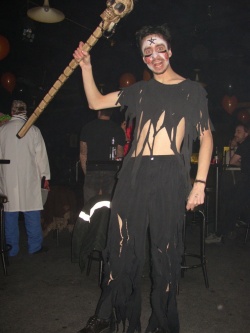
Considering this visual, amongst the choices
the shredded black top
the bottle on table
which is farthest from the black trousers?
the bottle on table

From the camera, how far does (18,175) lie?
4203 mm

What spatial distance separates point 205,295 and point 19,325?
1679 mm

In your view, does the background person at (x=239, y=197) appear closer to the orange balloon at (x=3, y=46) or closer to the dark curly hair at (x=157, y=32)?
the dark curly hair at (x=157, y=32)

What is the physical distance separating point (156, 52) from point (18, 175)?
270 centimetres

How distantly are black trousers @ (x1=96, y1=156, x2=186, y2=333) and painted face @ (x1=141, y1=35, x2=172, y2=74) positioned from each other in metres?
0.61

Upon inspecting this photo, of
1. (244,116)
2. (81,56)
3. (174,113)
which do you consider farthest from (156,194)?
(244,116)

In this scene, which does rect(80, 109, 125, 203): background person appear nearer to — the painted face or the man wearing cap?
the man wearing cap

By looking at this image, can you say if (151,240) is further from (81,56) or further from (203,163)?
(81,56)

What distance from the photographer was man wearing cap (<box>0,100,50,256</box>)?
4176mm

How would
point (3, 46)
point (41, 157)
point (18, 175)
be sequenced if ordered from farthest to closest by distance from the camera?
point (3, 46), point (41, 157), point (18, 175)

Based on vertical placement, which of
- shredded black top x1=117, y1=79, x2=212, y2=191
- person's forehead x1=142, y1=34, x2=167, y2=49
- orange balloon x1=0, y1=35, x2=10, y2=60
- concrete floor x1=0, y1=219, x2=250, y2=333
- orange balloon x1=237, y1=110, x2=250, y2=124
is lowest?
concrete floor x1=0, y1=219, x2=250, y2=333

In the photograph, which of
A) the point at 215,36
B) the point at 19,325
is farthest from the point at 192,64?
the point at 19,325

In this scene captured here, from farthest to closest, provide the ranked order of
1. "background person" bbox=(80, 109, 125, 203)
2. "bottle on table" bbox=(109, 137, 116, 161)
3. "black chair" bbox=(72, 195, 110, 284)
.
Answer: "bottle on table" bbox=(109, 137, 116, 161), "background person" bbox=(80, 109, 125, 203), "black chair" bbox=(72, 195, 110, 284)

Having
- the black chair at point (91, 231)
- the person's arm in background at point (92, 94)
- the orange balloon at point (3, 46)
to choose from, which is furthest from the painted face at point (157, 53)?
the orange balloon at point (3, 46)
